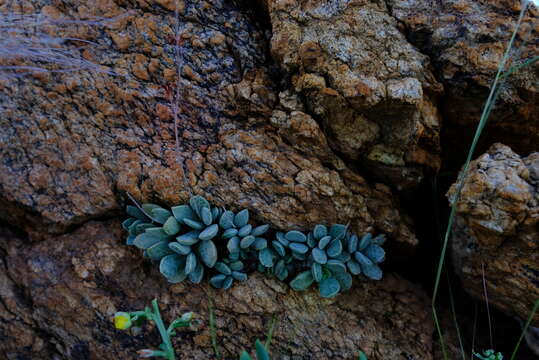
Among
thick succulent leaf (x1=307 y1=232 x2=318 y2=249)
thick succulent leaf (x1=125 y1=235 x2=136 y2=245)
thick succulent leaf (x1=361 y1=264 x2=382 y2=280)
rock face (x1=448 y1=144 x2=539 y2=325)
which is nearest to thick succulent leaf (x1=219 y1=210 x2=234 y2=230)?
thick succulent leaf (x1=307 y1=232 x2=318 y2=249)

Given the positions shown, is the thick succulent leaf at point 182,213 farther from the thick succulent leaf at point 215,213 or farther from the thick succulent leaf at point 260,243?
the thick succulent leaf at point 260,243

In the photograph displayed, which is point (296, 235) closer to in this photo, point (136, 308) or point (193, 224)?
point (193, 224)

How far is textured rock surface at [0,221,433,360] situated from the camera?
259 centimetres

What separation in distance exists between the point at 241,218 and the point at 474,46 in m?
1.83

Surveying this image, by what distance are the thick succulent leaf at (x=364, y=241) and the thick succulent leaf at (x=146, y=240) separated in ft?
4.39

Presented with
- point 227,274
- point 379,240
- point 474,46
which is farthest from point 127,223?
point 474,46

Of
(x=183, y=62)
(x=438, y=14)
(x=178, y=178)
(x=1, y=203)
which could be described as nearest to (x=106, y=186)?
(x=178, y=178)

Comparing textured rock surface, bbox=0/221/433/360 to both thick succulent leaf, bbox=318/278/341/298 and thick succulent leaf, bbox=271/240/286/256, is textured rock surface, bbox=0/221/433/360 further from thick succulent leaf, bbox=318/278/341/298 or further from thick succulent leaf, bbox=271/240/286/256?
thick succulent leaf, bbox=271/240/286/256

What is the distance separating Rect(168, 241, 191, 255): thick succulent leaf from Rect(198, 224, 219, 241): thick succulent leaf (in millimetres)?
118

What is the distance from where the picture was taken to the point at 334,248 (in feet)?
8.68

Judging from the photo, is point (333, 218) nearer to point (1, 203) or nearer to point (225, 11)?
point (225, 11)

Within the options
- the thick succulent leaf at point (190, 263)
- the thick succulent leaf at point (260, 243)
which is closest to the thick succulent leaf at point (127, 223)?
the thick succulent leaf at point (190, 263)

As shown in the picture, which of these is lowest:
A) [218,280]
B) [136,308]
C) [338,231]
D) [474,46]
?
[136,308]

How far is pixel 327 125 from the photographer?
2602 mm
